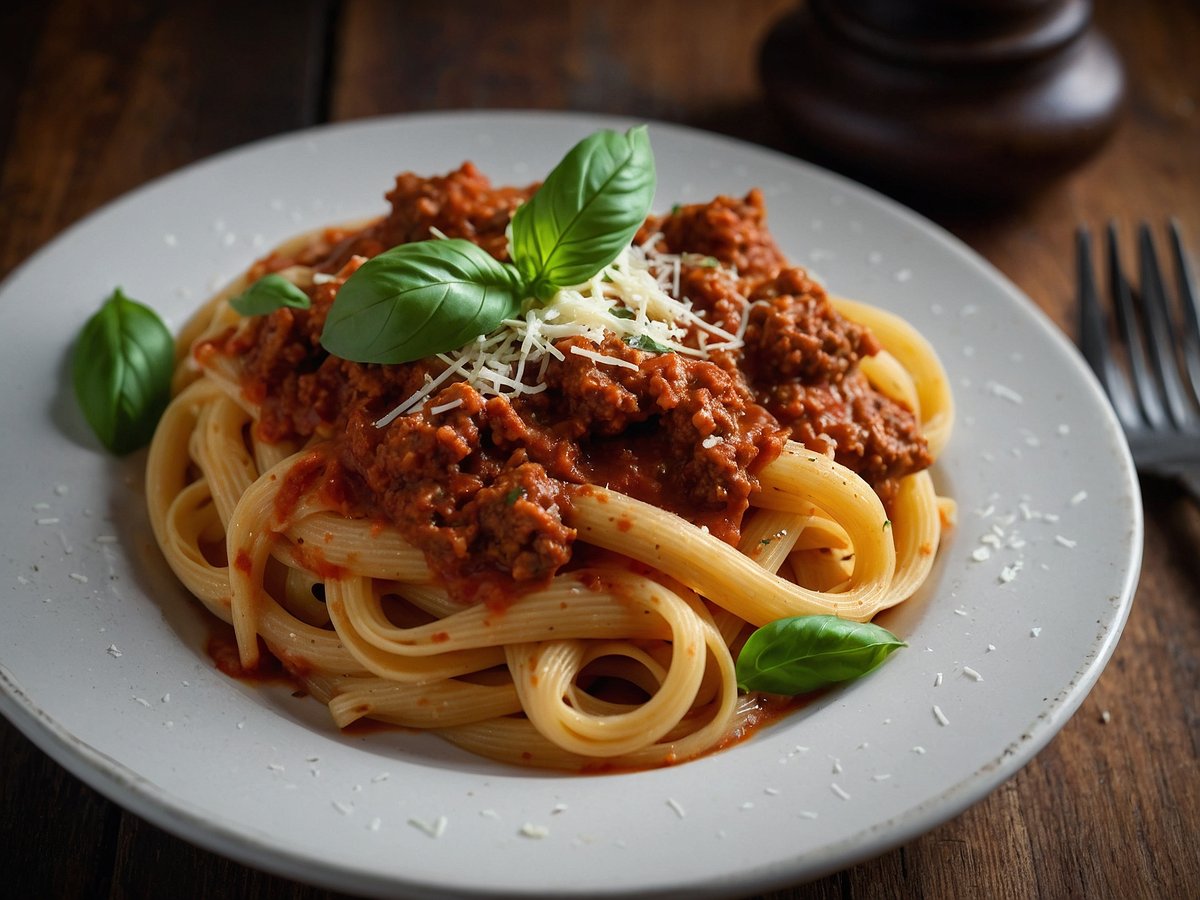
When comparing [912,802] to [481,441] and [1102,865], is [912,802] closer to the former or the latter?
[1102,865]

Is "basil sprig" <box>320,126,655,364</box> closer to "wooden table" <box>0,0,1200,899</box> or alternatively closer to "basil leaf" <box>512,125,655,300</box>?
"basil leaf" <box>512,125,655,300</box>

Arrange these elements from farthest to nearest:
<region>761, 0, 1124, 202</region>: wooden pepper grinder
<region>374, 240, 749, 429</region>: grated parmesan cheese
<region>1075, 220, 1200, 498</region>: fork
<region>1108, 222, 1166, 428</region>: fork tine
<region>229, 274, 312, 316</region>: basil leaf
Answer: <region>761, 0, 1124, 202</region>: wooden pepper grinder < <region>1108, 222, 1166, 428</region>: fork tine < <region>1075, 220, 1200, 498</region>: fork < <region>229, 274, 312, 316</region>: basil leaf < <region>374, 240, 749, 429</region>: grated parmesan cheese

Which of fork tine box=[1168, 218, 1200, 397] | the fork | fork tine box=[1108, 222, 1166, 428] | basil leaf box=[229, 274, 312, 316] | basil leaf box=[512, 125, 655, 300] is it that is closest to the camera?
basil leaf box=[512, 125, 655, 300]

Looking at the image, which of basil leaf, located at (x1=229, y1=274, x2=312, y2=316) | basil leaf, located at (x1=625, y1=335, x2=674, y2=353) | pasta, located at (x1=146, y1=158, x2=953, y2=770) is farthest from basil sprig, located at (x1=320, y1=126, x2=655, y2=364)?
basil leaf, located at (x1=229, y1=274, x2=312, y2=316)

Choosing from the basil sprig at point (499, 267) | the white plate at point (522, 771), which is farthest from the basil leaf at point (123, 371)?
the basil sprig at point (499, 267)

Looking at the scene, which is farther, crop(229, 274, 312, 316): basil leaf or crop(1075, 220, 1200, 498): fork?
crop(1075, 220, 1200, 498): fork

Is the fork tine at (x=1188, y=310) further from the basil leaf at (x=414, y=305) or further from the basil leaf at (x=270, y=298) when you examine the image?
the basil leaf at (x=270, y=298)
